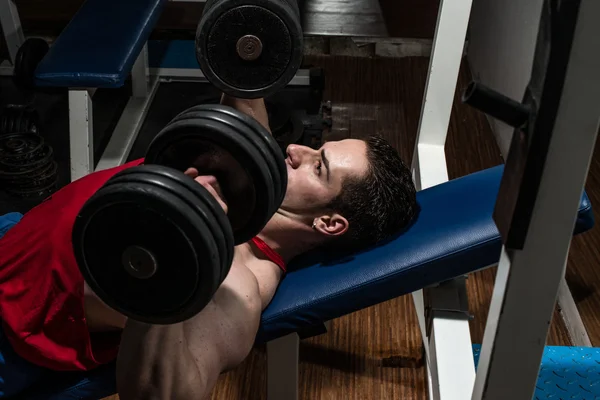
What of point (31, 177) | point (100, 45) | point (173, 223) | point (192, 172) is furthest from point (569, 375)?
point (31, 177)

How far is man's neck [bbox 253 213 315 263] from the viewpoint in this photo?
1.57 metres

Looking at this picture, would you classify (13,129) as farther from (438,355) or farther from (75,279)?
(438,355)

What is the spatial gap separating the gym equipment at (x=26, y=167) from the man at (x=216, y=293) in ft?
4.10

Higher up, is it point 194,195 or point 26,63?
point 194,195

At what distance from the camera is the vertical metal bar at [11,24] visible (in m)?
3.34

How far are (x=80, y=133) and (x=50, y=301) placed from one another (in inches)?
44.3

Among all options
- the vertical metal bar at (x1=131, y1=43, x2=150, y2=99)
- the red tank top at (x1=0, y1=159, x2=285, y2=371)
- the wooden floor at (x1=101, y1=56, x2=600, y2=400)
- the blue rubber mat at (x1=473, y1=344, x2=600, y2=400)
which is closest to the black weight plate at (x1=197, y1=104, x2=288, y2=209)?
the red tank top at (x1=0, y1=159, x2=285, y2=371)

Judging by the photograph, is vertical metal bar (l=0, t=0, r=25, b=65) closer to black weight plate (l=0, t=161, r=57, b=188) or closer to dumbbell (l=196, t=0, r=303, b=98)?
black weight plate (l=0, t=161, r=57, b=188)

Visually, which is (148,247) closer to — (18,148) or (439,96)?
(439,96)

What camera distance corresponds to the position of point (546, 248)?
792 mm

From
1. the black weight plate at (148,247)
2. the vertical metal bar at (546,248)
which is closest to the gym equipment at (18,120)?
the black weight plate at (148,247)

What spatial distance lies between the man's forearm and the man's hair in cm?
56

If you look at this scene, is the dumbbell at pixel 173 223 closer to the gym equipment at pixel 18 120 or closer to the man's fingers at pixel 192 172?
the man's fingers at pixel 192 172

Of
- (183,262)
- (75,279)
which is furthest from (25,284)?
(183,262)
